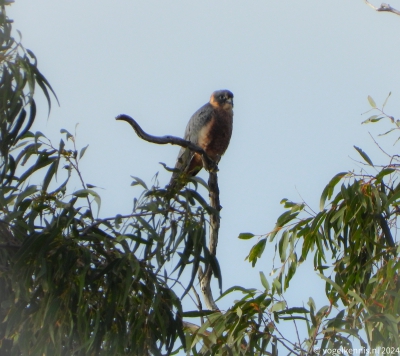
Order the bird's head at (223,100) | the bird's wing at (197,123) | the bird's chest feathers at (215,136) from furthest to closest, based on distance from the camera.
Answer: the bird's head at (223,100) → the bird's wing at (197,123) → the bird's chest feathers at (215,136)

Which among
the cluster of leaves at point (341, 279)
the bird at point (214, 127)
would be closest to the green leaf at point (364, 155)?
the cluster of leaves at point (341, 279)

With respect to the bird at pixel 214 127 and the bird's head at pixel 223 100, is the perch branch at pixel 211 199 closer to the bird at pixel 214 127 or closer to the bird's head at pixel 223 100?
the bird at pixel 214 127

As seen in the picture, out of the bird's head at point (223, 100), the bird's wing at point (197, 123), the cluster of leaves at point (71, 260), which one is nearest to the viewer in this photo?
the cluster of leaves at point (71, 260)

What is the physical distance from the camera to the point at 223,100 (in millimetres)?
6109

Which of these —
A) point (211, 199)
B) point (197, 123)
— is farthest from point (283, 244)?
point (197, 123)

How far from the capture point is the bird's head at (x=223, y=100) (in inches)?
239

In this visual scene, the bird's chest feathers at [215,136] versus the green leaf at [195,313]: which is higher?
the bird's chest feathers at [215,136]

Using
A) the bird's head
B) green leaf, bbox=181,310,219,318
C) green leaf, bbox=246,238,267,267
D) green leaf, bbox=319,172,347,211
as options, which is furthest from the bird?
green leaf, bbox=181,310,219,318

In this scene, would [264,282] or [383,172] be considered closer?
[264,282]

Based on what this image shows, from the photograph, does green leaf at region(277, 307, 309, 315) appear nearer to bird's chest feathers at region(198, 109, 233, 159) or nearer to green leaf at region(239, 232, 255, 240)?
green leaf at region(239, 232, 255, 240)

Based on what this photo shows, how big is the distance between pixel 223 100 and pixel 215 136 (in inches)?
17.2

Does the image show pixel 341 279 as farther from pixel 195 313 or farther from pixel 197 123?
pixel 197 123

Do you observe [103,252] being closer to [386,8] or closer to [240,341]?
[240,341]

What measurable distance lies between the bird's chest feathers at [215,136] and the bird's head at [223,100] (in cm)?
18
